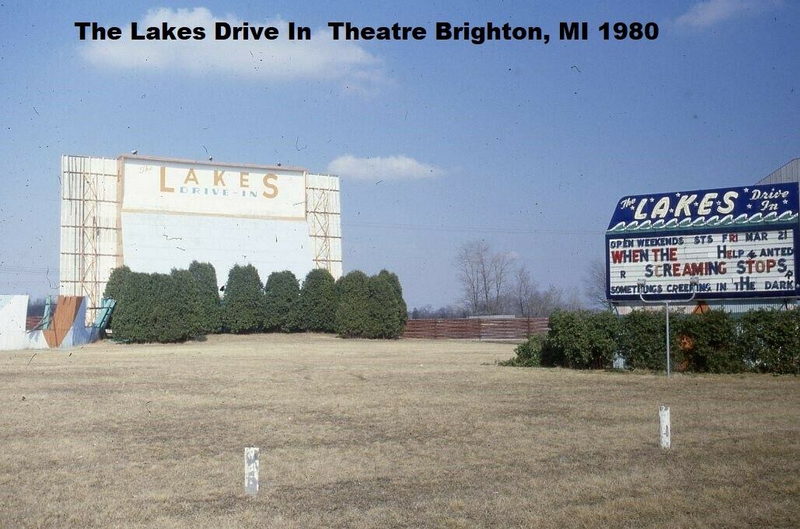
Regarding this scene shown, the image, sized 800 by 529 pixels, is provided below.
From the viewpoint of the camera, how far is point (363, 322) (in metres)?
59.3

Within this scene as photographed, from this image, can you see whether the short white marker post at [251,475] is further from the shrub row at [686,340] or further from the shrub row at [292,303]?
the shrub row at [292,303]

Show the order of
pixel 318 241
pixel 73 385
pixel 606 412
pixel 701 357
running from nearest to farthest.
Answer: pixel 606 412 < pixel 73 385 < pixel 701 357 < pixel 318 241

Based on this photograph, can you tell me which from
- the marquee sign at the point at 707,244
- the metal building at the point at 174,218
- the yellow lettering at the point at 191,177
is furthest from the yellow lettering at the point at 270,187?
the marquee sign at the point at 707,244

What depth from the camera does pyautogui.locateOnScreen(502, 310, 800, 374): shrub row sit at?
23766mm

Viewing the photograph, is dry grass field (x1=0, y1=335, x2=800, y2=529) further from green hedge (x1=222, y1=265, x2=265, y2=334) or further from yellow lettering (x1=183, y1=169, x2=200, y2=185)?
yellow lettering (x1=183, y1=169, x2=200, y2=185)

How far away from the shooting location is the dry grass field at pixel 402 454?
834cm

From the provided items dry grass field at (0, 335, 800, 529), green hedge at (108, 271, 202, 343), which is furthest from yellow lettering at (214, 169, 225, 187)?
dry grass field at (0, 335, 800, 529)

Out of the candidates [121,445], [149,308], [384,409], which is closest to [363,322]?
[149,308]

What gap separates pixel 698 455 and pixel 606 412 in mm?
4773

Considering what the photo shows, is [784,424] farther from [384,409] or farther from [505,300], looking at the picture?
[505,300]

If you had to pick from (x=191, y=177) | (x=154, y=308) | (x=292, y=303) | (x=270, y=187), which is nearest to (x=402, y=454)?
(x=154, y=308)

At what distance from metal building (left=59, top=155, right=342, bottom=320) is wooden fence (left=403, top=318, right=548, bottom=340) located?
11.1 m

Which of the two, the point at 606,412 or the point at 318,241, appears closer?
the point at 606,412

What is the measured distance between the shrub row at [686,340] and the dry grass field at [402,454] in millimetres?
2144
